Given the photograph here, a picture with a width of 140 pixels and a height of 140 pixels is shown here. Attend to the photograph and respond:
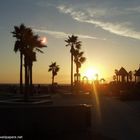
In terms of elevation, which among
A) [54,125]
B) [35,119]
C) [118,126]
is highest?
[35,119]

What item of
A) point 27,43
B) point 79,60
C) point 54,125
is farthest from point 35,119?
point 79,60

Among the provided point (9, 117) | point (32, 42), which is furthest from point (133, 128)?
point (32, 42)

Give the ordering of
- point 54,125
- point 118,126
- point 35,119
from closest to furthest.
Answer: point 35,119 → point 54,125 → point 118,126

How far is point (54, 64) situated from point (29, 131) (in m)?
94.0

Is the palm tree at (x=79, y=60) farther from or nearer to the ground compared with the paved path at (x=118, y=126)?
farther from the ground

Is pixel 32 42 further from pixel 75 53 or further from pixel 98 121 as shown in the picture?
pixel 98 121

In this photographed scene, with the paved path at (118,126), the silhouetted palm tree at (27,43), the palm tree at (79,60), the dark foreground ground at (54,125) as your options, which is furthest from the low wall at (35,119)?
the palm tree at (79,60)

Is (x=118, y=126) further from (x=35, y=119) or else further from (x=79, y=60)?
(x=79, y=60)

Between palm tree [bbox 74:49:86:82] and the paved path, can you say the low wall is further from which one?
palm tree [bbox 74:49:86:82]

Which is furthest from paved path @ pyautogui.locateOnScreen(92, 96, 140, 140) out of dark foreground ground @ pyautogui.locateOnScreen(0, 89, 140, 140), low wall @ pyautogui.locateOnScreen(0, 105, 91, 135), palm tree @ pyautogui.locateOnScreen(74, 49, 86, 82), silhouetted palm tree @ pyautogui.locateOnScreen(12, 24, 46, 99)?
palm tree @ pyautogui.locateOnScreen(74, 49, 86, 82)

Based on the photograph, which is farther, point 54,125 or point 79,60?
point 79,60

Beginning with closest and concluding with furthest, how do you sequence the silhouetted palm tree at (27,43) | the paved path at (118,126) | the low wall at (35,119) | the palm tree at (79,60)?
the paved path at (118,126), the low wall at (35,119), the silhouetted palm tree at (27,43), the palm tree at (79,60)

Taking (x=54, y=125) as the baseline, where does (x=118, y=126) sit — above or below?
below

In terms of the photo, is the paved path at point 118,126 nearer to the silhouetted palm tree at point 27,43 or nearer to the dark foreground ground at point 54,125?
the dark foreground ground at point 54,125
